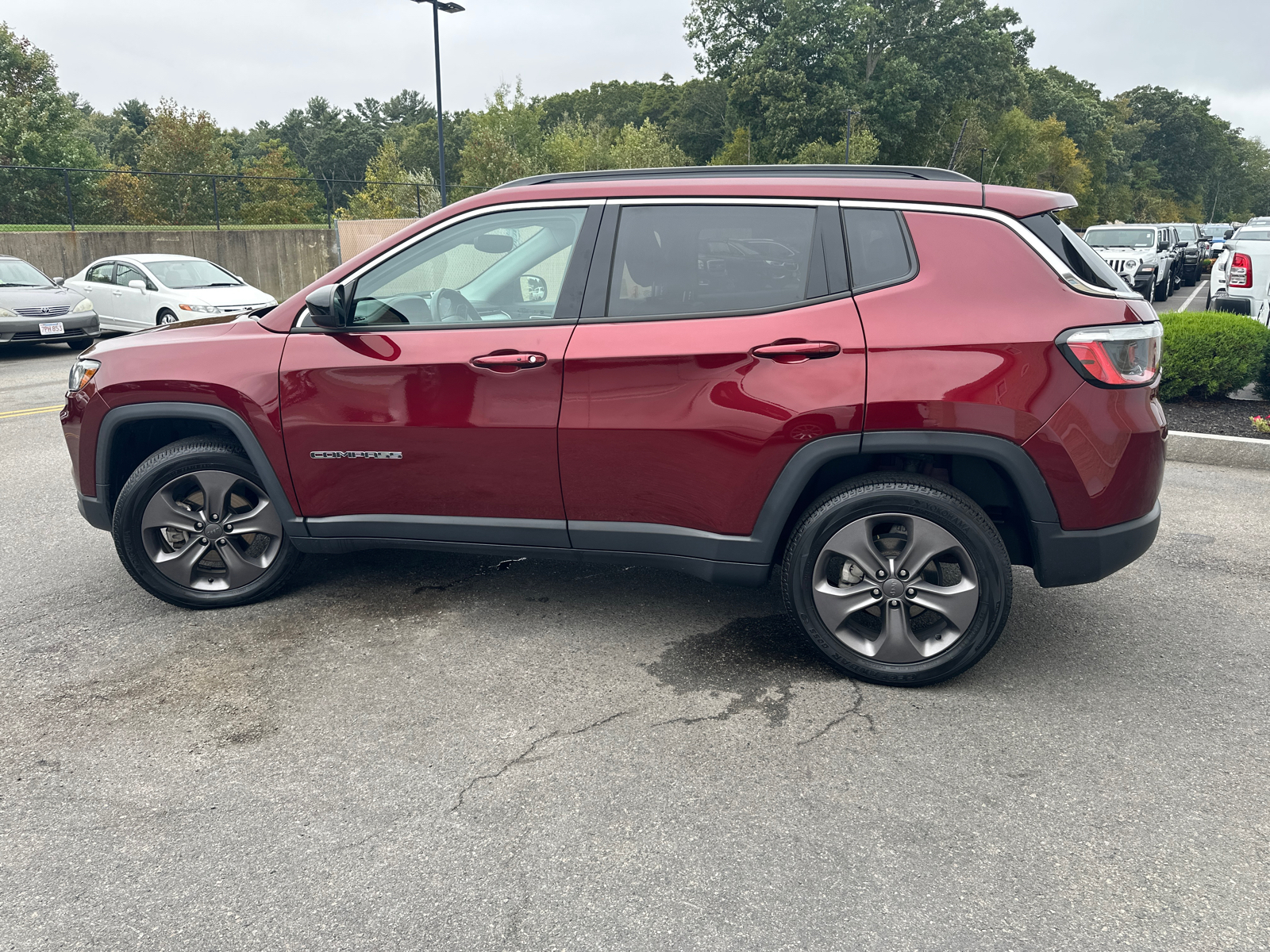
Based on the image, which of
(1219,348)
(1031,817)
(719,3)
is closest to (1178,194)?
(719,3)

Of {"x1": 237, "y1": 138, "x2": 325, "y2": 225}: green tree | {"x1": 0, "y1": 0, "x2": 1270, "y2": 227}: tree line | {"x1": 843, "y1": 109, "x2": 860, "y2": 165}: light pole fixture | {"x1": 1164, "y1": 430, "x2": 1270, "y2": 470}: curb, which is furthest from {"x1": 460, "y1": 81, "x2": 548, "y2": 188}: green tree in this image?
{"x1": 1164, "y1": 430, "x2": 1270, "y2": 470}: curb

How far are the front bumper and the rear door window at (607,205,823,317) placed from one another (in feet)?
44.2

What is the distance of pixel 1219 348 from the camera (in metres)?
8.45

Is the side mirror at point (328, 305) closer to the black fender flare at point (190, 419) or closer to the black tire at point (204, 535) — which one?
the black fender flare at point (190, 419)

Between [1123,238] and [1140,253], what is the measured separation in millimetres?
1463

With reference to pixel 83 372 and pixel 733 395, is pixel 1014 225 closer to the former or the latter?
pixel 733 395

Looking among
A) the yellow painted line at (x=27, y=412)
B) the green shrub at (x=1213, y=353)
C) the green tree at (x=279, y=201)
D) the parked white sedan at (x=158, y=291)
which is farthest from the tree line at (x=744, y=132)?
the green shrub at (x=1213, y=353)

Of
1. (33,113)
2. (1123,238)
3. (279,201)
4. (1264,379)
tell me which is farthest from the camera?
(33,113)

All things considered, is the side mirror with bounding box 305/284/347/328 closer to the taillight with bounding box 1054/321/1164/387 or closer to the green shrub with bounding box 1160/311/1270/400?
the taillight with bounding box 1054/321/1164/387

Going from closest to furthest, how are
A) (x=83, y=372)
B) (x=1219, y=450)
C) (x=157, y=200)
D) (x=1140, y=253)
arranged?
(x=83, y=372), (x=1219, y=450), (x=1140, y=253), (x=157, y=200)

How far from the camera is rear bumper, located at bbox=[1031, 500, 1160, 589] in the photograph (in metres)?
3.38

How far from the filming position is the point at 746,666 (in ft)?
12.2

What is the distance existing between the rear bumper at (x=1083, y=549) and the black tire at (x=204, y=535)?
308 cm

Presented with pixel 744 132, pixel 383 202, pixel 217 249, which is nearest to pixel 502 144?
pixel 383 202
